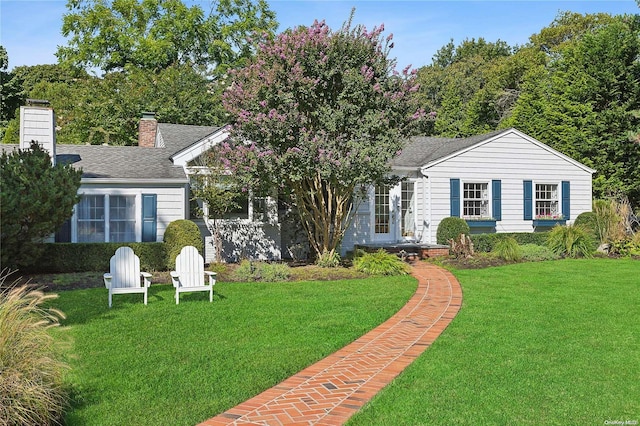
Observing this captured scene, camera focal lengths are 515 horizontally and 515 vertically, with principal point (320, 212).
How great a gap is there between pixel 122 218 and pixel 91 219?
793mm

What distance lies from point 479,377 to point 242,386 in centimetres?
238

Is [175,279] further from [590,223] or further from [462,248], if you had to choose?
[590,223]

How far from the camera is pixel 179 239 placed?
13.5 m

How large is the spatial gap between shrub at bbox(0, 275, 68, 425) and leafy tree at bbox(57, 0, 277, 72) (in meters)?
29.5

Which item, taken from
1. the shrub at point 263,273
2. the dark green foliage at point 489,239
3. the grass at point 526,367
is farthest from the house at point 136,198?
the grass at point 526,367

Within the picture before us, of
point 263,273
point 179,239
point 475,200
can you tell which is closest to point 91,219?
point 179,239

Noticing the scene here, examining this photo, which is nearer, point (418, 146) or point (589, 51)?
point (418, 146)

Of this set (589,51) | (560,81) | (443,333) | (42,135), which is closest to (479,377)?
(443,333)

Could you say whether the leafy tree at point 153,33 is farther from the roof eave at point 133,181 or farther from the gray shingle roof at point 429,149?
the roof eave at point 133,181

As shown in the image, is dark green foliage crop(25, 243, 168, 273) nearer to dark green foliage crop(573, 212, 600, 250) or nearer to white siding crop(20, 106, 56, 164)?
white siding crop(20, 106, 56, 164)

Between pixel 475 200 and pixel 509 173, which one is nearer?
pixel 475 200

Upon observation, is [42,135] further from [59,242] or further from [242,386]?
[242,386]

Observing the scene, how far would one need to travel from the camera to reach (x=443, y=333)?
7.06 metres

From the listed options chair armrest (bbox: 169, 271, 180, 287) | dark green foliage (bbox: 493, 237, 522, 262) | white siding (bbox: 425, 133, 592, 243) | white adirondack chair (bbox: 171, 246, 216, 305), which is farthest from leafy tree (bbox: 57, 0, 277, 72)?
chair armrest (bbox: 169, 271, 180, 287)
